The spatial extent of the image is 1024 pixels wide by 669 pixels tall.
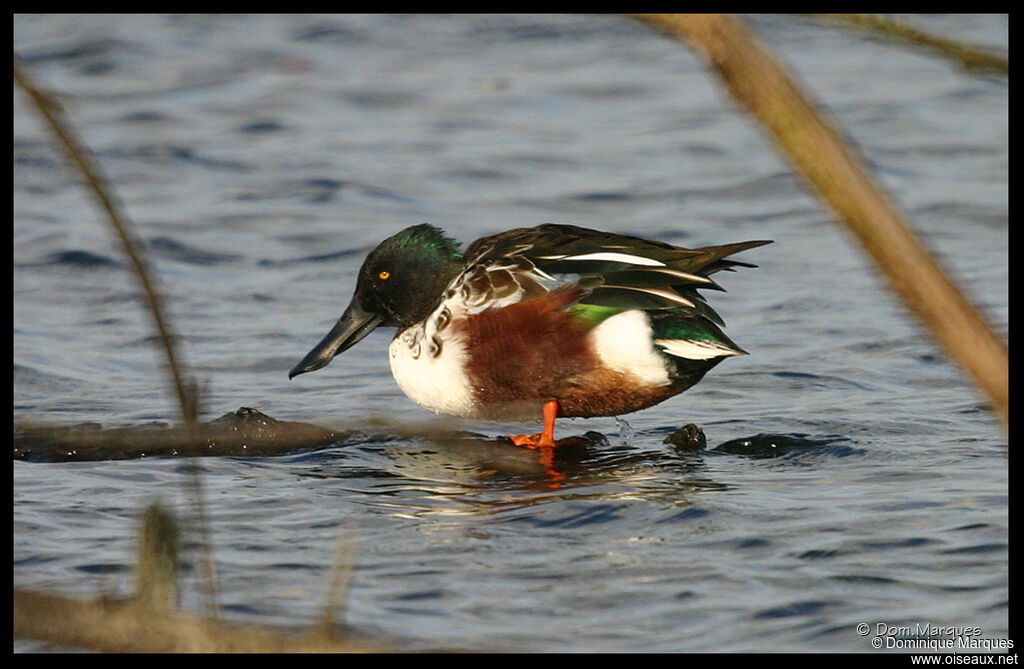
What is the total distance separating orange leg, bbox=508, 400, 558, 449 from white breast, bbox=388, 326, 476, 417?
0.26m

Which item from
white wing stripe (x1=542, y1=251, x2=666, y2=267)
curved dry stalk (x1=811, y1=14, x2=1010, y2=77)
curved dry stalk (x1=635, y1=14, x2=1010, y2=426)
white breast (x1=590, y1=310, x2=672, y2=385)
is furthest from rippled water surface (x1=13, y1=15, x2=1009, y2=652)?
white wing stripe (x1=542, y1=251, x2=666, y2=267)

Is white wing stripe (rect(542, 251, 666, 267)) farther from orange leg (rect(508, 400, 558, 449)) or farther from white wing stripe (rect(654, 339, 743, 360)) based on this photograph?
orange leg (rect(508, 400, 558, 449))

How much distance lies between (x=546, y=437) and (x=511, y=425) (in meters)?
0.92

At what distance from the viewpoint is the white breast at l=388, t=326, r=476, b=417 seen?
17.8 feet

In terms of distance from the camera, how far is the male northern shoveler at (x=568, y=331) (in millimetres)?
5297

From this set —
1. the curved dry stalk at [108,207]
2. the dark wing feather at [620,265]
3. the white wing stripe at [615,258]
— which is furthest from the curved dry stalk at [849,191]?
the white wing stripe at [615,258]

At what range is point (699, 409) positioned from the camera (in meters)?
6.36

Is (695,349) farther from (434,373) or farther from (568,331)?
(434,373)

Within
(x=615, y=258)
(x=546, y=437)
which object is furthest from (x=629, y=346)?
(x=546, y=437)

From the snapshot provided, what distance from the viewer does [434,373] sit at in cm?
550

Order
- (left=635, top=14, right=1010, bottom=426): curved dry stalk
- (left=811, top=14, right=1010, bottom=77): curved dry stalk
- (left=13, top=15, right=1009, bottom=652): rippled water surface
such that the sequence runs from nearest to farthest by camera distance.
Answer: (left=635, top=14, right=1010, bottom=426): curved dry stalk
(left=811, top=14, right=1010, bottom=77): curved dry stalk
(left=13, top=15, right=1009, bottom=652): rippled water surface

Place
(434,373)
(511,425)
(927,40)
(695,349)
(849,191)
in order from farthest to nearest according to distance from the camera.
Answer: (511,425) < (434,373) < (695,349) < (927,40) < (849,191)

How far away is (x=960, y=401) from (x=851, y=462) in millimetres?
1168

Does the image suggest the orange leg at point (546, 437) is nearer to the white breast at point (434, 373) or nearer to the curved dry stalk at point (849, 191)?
the white breast at point (434, 373)
